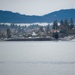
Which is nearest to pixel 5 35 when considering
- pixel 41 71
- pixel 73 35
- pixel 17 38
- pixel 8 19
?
pixel 17 38

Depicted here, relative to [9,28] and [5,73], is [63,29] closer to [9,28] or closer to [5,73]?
[9,28]

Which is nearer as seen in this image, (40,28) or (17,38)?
(17,38)

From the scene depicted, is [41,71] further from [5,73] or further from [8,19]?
[8,19]

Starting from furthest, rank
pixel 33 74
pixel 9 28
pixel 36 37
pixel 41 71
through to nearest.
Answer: pixel 9 28 → pixel 36 37 → pixel 41 71 → pixel 33 74

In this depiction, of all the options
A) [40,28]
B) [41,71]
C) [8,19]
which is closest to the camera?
[41,71]

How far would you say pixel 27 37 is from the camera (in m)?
63.3

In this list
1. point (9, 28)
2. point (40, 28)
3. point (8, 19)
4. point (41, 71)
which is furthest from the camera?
point (40, 28)

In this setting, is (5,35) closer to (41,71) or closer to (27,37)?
(27,37)

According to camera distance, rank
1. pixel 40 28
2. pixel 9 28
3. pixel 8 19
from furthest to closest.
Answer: pixel 40 28 < pixel 9 28 < pixel 8 19

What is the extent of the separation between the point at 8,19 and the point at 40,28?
21.8 meters

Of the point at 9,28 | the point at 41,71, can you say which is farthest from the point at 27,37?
the point at 41,71

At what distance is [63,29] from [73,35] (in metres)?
2.12

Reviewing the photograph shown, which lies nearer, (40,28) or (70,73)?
(70,73)

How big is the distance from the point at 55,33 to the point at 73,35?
440 cm
